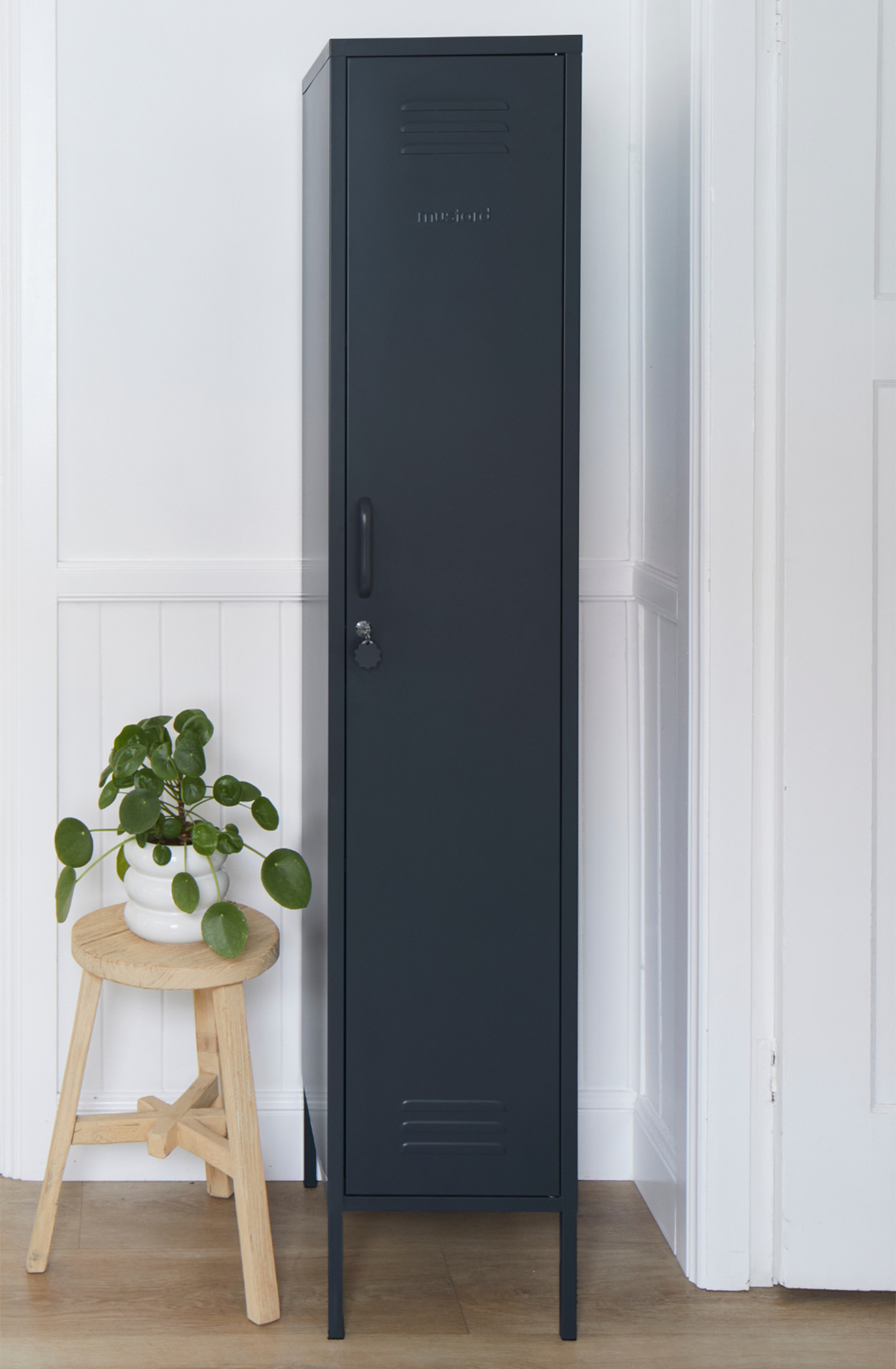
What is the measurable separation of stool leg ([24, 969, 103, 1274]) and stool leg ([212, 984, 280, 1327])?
238 millimetres

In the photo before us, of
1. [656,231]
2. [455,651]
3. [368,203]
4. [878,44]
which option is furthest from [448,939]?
[878,44]

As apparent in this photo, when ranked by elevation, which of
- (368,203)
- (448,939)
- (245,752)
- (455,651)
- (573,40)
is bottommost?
(448,939)

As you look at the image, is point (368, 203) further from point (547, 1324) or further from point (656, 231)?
point (547, 1324)

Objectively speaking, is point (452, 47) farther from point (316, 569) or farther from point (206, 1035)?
point (206, 1035)

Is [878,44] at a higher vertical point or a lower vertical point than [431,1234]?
higher

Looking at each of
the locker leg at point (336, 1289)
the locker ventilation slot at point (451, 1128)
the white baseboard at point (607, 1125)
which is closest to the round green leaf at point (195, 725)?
the locker ventilation slot at point (451, 1128)

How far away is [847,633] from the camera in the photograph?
6.24 ft

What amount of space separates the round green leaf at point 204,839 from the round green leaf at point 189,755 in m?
0.09

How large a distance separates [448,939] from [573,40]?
1.29 m

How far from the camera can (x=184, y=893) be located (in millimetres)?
1848

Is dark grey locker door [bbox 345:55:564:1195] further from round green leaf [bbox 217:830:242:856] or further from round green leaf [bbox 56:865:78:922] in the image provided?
round green leaf [bbox 56:865:78:922]

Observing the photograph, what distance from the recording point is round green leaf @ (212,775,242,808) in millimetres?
1949

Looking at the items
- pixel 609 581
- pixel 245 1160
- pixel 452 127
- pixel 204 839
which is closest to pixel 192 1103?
pixel 245 1160

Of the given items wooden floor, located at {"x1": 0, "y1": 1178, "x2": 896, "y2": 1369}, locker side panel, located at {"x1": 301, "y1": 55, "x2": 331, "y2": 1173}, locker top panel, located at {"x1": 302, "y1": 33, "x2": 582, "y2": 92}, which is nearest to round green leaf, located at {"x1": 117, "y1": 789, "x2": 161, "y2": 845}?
locker side panel, located at {"x1": 301, "y1": 55, "x2": 331, "y2": 1173}
